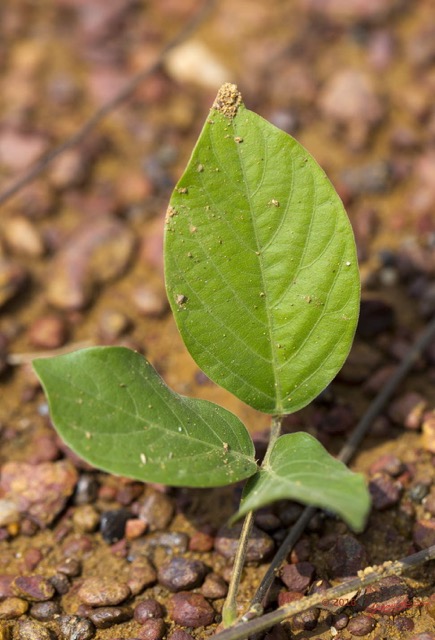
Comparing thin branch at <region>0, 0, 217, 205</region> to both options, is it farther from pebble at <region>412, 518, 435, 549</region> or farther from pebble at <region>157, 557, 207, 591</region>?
pebble at <region>412, 518, 435, 549</region>

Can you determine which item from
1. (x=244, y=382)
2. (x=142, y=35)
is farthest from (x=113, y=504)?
(x=142, y=35)

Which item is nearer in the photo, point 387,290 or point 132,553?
point 132,553

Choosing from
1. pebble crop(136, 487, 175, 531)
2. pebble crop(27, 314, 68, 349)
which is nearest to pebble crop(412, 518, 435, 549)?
pebble crop(136, 487, 175, 531)

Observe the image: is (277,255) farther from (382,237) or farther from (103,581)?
(382,237)

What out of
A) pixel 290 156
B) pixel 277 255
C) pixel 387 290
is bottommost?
pixel 387 290

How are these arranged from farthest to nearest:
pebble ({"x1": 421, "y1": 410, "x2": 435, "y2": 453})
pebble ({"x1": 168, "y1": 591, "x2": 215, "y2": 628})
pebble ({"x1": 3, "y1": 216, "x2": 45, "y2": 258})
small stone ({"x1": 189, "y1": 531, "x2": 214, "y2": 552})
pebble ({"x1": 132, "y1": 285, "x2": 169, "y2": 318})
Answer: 1. pebble ({"x1": 3, "y1": 216, "x2": 45, "y2": 258})
2. pebble ({"x1": 132, "y1": 285, "x2": 169, "y2": 318})
3. pebble ({"x1": 421, "y1": 410, "x2": 435, "y2": 453})
4. small stone ({"x1": 189, "y1": 531, "x2": 214, "y2": 552})
5. pebble ({"x1": 168, "y1": 591, "x2": 215, "y2": 628})

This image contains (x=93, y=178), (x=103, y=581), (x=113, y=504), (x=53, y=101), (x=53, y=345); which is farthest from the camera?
(x=53, y=101)
